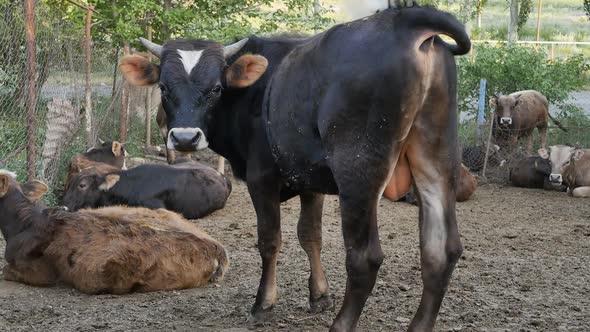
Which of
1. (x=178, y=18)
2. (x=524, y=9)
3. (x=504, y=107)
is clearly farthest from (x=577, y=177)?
(x=524, y=9)

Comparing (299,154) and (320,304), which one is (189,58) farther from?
(320,304)

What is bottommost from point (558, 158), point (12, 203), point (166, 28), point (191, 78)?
point (558, 158)

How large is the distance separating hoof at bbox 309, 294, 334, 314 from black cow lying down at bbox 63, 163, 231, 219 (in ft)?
15.7

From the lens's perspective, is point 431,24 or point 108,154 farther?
point 108,154

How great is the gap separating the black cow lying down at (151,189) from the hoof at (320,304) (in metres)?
4.77

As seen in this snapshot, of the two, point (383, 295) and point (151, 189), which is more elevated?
point (383, 295)

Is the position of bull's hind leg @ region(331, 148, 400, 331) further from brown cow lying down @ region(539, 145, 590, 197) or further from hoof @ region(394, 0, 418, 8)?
brown cow lying down @ region(539, 145, 590, 197)

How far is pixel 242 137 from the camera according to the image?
7023 mm

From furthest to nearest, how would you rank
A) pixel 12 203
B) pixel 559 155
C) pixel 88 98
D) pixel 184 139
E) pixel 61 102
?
pixel 559 155 < pixel 88 98 < pixel 61 102 < pixel 12 203 < pixel 184 139

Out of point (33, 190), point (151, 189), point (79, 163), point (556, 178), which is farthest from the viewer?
point (556, 178)

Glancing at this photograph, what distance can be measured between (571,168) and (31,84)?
983 centimetres

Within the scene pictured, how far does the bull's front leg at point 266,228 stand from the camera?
268 inches

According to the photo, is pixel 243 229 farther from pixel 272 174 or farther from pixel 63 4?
pixel 63 4

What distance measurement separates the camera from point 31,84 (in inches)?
413
